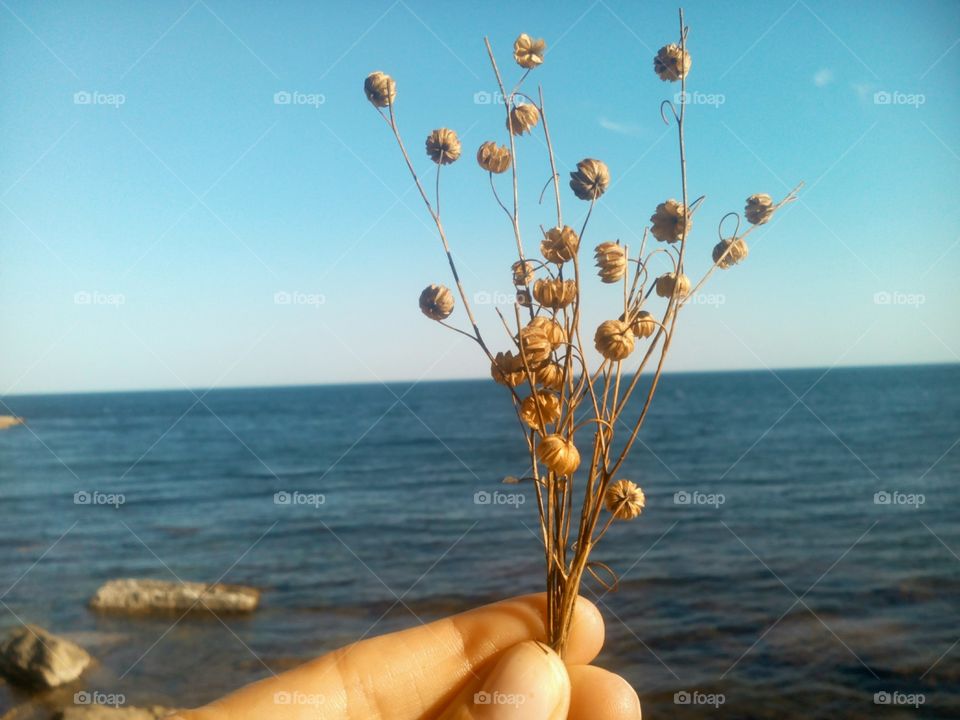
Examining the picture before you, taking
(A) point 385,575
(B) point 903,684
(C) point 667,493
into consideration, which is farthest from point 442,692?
(C) point 667,493

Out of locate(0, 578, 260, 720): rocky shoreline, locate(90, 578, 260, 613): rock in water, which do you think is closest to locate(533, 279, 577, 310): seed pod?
locate(0, 578, 260, 720): rocky shoreline

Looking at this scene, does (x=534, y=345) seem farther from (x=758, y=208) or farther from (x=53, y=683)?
(x=53, y=683)

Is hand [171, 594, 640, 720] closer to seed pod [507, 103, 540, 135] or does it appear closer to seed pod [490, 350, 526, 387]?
seed pod [490, 350, 526, 387]

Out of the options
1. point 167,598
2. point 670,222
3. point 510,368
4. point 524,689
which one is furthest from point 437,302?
point 167,598

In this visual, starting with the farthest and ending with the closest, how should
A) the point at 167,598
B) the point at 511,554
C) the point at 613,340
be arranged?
the point at 511,554 < the point at 167,598 < the point at 613,340

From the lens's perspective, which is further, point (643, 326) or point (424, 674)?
point (424, 674)

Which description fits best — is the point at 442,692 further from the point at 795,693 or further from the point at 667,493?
the point at 667,493

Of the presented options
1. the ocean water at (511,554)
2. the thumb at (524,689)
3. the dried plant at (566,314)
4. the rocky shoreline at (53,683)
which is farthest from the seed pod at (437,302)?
the ocean water at (511,554)

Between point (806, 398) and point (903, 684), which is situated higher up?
point (806, 398)
